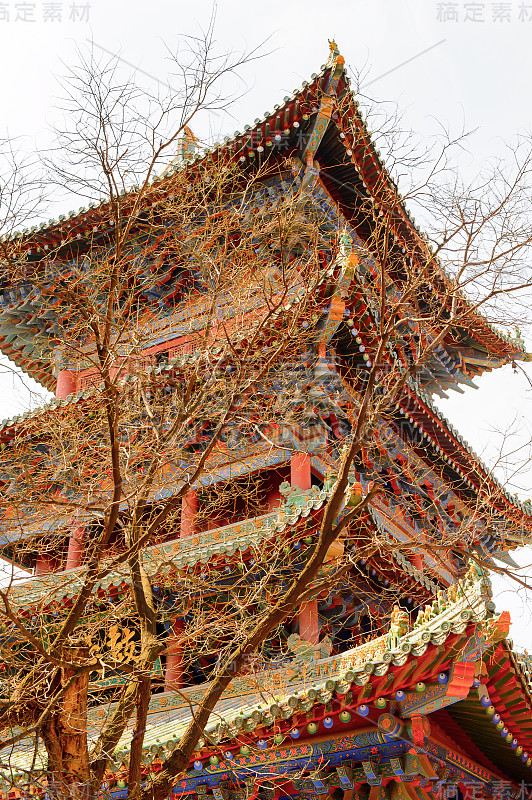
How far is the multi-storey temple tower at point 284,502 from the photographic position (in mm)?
5828

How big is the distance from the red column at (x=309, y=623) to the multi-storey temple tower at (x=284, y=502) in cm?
3

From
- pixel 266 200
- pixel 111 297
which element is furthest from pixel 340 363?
pixel 111 297

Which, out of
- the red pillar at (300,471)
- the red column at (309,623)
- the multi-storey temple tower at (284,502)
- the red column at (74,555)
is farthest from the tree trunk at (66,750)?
the red column at (74,555)

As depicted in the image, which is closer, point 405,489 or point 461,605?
point 461,605

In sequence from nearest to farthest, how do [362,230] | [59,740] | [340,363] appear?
[59,740]
[340,363]
[362,230]

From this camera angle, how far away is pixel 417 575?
929 cm

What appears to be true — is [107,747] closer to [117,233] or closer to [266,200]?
[117,233]

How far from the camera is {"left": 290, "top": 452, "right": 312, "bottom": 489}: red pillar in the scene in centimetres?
940

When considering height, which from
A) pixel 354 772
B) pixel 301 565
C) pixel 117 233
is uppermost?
pixel 117 233

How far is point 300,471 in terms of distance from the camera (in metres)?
9.46

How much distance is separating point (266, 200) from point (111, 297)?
634 centimetres

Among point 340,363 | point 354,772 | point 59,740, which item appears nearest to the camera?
point 59,740

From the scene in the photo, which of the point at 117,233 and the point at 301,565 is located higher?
the point at 117,233

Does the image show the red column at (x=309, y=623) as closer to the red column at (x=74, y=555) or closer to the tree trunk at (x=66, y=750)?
the red column at (x=74, y=555)
